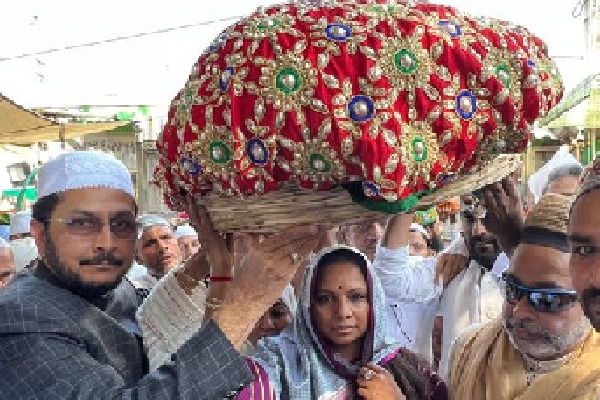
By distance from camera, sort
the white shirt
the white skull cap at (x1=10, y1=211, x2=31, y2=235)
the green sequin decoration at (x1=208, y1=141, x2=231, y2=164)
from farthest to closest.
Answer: the white skull cap at (x1=10, y1=211, x2=31, y2=235), the white shirt, the green sequin decoration at (x1=208, y1=141, x2=231, y2=164)

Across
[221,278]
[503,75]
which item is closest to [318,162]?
[503,75]

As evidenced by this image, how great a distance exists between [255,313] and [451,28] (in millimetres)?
871

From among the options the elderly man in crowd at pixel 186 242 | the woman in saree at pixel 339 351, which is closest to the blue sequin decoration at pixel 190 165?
the woman in saree at pixel 339 351

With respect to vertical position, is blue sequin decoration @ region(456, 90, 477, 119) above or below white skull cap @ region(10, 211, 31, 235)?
above

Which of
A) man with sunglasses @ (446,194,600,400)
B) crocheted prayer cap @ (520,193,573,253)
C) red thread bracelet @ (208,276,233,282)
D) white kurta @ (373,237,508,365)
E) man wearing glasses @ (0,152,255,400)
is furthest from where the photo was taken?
white kurta @ (373,237,508,365)

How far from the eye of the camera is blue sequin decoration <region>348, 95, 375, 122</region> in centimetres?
158

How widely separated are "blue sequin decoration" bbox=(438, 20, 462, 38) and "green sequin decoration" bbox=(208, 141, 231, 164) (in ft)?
1.91

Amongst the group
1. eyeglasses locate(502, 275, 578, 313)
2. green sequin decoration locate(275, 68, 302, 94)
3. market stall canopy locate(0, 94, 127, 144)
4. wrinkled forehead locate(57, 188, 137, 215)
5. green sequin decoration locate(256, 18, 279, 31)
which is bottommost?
eyeglasses locate(502, 275, 578, 313)

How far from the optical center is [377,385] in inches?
101

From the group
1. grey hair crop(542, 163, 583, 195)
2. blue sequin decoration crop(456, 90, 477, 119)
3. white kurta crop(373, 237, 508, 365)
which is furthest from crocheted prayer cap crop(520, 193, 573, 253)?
grey hair crop(542, 163, 583, 195)

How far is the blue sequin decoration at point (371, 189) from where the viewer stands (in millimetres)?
1599

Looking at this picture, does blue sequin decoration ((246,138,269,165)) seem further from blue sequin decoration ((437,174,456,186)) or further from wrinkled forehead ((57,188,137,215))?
wrinkled forehead ((57,188,137,215))

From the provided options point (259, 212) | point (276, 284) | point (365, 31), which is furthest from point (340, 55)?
point (276, 284)

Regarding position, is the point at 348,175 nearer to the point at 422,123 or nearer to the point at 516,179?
the point at 422,123
